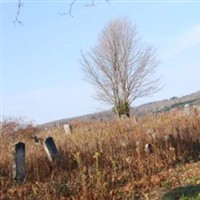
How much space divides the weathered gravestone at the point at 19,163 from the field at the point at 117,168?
135 mm

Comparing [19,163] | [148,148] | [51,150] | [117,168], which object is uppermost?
[51,150]

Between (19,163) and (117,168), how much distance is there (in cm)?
200

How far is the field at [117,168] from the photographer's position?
29.1 ft

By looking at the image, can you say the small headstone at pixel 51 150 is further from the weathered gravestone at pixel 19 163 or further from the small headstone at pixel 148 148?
the small headstone at pixel 148 148

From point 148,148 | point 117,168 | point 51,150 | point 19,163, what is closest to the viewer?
point 19,163

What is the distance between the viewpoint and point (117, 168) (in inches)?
420

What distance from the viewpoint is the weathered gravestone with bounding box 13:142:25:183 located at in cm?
1037

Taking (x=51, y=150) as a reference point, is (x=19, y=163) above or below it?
below

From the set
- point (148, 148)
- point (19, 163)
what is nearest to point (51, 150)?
point (19, 163)

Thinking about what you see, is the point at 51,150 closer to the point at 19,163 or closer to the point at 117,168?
the point at 19,163

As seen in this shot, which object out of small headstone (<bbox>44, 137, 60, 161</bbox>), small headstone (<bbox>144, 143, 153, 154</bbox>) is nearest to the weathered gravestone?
small headstone (<bbox>44, 137, 60, 161</bbox>)

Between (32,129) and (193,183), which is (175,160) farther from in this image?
(32,129)

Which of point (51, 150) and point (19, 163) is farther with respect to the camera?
point (51, 150)

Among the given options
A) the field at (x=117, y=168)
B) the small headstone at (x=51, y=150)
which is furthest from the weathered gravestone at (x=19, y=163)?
the small headstone at (x=51, y=150)
